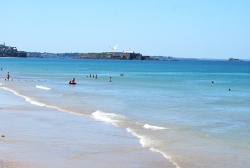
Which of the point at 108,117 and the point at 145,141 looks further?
the point at 108,117

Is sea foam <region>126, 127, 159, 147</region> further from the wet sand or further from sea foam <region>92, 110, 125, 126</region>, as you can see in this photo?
sea foam <region>92, 110, 125, 126</region>

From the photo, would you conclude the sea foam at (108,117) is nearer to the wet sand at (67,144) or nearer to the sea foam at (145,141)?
the wet sand at (67,144)

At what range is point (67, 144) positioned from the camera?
14.1 metres

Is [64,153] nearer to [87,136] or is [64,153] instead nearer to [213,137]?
[87,136]

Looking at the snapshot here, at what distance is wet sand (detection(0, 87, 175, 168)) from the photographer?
1180cm

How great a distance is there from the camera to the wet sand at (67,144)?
→ 464 inches

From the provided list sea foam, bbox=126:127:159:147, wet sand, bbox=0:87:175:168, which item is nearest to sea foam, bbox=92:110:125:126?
wet sand, bbox=0:87:175:168

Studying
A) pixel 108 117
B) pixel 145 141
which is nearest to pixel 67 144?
pixel 145 141

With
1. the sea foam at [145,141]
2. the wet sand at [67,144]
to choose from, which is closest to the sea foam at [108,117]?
the wet sand at [67,144]

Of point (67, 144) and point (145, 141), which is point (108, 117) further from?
point (67, 144)

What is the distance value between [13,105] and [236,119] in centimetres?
1605

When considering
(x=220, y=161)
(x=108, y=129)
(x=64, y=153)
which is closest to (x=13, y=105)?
(x=108, y=129)

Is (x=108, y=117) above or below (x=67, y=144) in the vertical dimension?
below

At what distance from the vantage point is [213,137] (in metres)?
16.6
